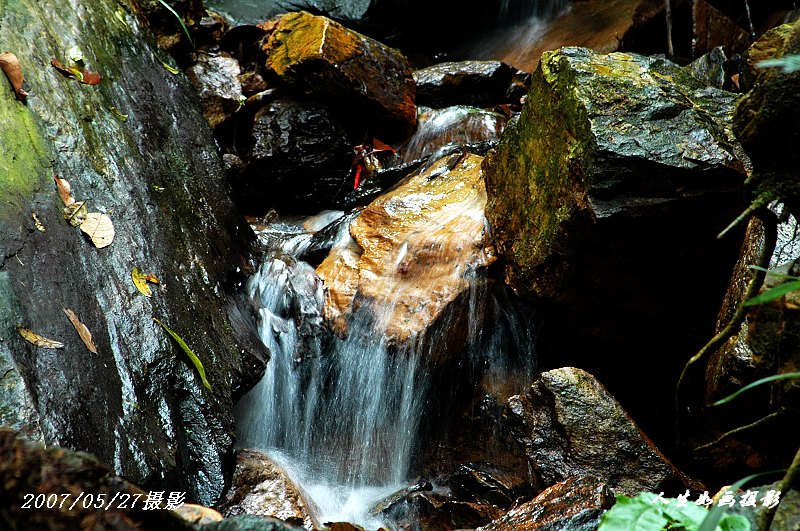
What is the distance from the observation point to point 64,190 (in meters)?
3.20

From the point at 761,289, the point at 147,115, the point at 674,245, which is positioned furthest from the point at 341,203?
the point at 761,289

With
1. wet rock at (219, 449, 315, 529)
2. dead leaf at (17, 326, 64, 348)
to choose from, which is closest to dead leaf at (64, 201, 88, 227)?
dead leaf at (17, 326, 64, 348)

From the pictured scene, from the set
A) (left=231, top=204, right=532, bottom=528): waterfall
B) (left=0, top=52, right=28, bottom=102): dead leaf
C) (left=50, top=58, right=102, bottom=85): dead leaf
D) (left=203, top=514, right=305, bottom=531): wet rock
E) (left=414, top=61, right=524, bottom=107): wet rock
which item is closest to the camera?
(left=203, top=514, right=305, bottom=531): wet rock

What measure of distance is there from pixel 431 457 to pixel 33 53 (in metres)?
3.60

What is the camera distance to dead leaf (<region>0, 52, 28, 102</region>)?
3.26 m

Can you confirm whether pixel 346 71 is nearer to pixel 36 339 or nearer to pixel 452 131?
pixel 452 131

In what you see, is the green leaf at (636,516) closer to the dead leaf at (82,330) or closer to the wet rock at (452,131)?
the dead leaf at (82,330)

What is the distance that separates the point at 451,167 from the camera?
20.0 feet

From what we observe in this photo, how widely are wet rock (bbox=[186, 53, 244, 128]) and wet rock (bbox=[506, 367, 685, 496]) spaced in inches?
182

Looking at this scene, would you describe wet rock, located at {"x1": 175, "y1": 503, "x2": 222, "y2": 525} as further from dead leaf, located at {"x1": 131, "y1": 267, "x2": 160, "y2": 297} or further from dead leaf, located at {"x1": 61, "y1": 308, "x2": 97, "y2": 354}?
dead leaf, located at {"x1": 131, "y1": 267, "x2": 160, "y2": 297}

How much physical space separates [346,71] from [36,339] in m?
4.84

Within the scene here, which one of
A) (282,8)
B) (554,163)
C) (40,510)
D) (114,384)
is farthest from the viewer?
(282,8)

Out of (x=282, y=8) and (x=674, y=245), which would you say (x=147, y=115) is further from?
(x=282, y=8)

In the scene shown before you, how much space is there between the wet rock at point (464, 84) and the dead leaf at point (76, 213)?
5315mm
